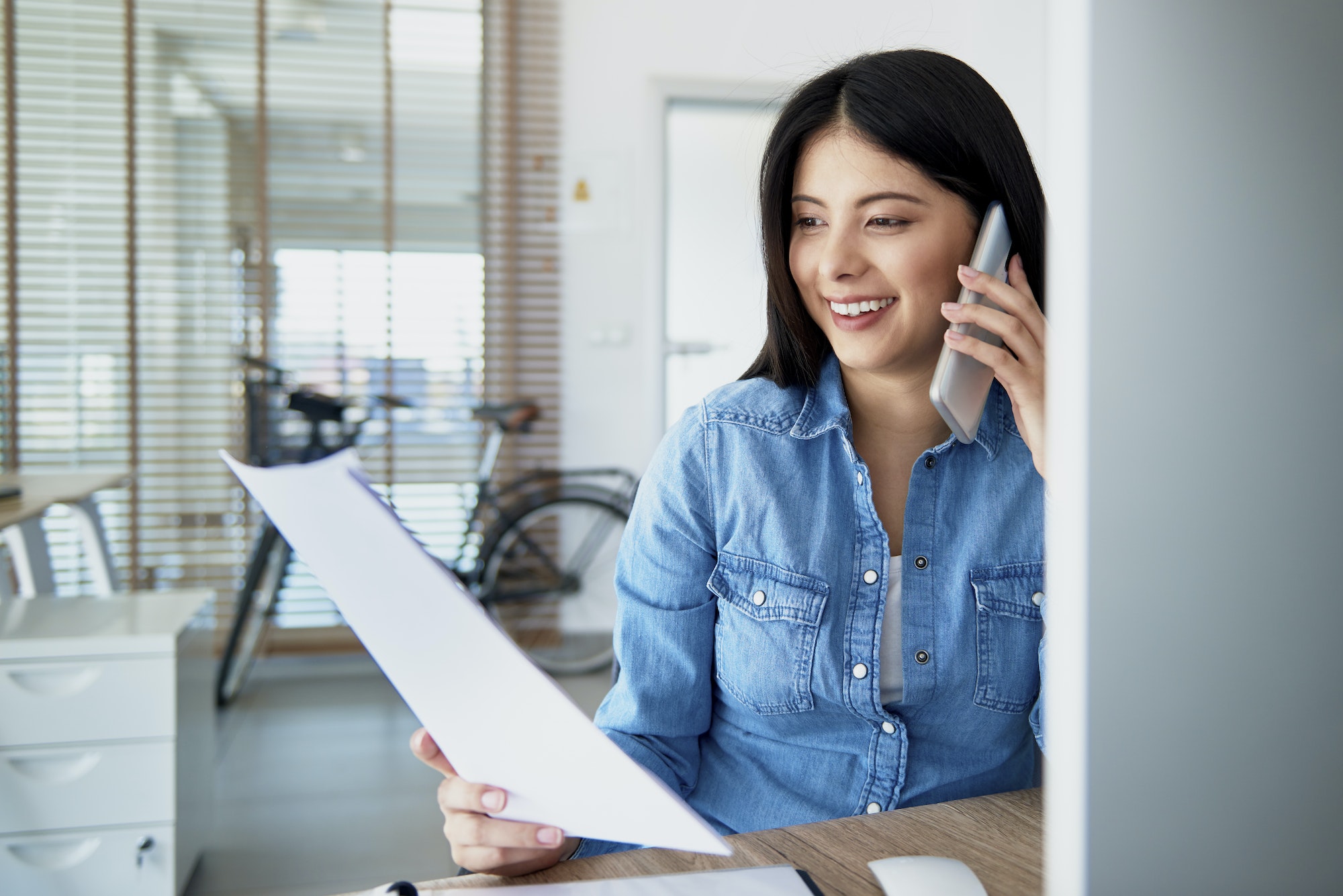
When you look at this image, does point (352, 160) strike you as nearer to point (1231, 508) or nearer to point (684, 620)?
point (684, 620)

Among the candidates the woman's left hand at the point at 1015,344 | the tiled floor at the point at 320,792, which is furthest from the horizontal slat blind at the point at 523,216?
the woman's left hand at the point at 1015,344

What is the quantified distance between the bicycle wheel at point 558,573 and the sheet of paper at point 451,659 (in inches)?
128

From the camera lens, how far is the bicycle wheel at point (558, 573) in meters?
3.76

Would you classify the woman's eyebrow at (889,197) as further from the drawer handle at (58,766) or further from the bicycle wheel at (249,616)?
the bicycle wheel at (249,616)

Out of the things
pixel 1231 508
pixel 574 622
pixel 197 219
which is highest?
pixel 197 219

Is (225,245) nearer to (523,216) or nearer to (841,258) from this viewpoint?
(523,216)

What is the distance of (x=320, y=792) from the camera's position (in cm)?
266

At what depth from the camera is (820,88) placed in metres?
1.04

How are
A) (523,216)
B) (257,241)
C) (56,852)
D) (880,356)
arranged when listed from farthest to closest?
(523,216) < (257,241) < (56,852) < (880,356)

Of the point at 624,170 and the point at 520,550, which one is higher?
the point at 624,170

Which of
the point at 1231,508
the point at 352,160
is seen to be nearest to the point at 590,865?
the point at 1231,508

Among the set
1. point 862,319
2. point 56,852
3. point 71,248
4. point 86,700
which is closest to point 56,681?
point 86,700

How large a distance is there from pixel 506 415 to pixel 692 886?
3137 mm

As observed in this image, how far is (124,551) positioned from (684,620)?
3650 mm
